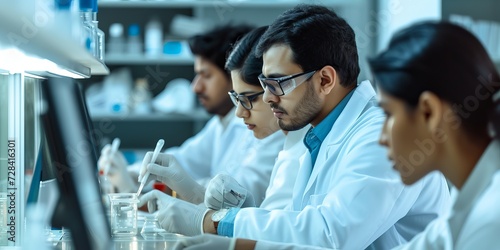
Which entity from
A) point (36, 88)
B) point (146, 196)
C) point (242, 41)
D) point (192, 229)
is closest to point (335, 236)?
point (192, 229)

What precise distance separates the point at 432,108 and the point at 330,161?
813 mm

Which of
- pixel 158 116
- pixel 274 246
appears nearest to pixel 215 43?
pixel 158 116

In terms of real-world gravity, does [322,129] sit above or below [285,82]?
below

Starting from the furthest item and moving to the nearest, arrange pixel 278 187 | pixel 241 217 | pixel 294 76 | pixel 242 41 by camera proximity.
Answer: pixel 242 41 → pixel 278 187 → pixel 294 76 → pixel 241 217

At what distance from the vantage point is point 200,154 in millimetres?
4277

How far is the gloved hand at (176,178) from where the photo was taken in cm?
250

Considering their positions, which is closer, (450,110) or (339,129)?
(450,110)

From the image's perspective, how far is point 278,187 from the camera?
2529 mm

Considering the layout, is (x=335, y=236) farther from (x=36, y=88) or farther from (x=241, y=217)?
(x=36, y=88)

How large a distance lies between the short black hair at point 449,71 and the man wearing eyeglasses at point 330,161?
56 cm

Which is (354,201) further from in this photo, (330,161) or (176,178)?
(176,178)

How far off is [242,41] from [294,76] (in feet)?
2.12

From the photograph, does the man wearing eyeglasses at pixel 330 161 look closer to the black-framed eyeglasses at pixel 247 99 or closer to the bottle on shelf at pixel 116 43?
the black-framed eyeglasses at pixel 247 99

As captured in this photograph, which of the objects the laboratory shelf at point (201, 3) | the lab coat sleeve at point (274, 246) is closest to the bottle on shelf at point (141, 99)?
the laboratory shelf at point (201, 3)
